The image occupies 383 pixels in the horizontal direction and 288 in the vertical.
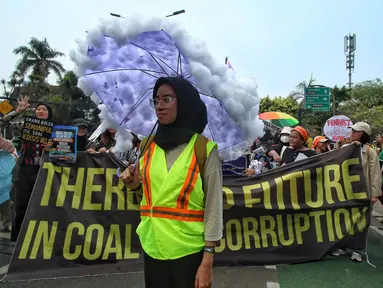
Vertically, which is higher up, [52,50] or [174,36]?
[52,50]

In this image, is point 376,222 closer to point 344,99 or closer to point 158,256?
point 158,256

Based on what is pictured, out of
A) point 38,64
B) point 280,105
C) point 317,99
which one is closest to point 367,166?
point 317,99

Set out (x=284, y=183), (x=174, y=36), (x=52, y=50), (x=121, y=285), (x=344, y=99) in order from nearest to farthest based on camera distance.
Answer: (x=174, y=36), (x=121, y=285), (x=284, y=183), (x=344, y=99), (x=52, y=50)

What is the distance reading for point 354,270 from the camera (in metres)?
4.24

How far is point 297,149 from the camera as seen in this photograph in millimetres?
5055

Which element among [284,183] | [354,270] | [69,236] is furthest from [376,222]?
[69,236]

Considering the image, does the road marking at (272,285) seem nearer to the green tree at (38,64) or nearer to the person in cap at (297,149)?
the person in cap at (297,149)

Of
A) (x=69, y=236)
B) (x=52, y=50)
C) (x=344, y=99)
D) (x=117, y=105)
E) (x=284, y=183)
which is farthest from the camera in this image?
(x=52, y=50)

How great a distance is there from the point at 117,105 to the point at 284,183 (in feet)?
7.85

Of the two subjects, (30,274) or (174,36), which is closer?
(174,36)

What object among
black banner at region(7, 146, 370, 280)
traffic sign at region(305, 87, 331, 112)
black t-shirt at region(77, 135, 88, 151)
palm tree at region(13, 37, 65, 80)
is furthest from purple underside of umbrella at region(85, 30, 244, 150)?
palm tree at region(13, 37, 65, 80)

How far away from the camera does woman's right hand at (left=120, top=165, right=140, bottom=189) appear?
218 centimetres

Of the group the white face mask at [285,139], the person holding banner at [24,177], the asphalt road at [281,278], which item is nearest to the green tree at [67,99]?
the white face mask at [285,139]

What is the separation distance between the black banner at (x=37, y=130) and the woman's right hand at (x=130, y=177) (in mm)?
2558
